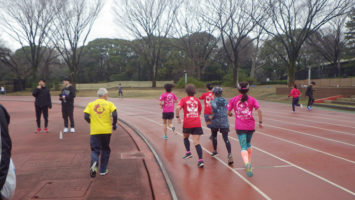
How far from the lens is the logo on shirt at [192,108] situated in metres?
5.40

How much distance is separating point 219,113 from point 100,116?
2501mm

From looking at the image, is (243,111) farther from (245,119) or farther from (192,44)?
(192,44)

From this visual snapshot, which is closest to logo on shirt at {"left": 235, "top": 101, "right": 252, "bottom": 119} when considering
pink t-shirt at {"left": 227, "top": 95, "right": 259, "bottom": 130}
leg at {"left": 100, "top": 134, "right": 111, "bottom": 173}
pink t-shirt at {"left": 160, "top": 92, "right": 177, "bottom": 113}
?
pink t-shirt at {"left": 227, "top": 95, "right": 259, "bottom": 130}

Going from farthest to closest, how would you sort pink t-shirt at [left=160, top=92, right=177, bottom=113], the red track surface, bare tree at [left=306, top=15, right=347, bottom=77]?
1. bare tree at [left=306, top=15, right=347, bottom=77]
2. pink t-shirt at [left=160, top=92, right=177, bottom=113]
3. the red track surface

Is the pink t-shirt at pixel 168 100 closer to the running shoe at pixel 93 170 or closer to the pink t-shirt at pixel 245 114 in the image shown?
the pink t-shirt at pixel 245 114

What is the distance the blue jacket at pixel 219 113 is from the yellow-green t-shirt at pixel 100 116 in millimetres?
2160

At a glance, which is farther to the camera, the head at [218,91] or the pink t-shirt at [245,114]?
the head at [218,91]

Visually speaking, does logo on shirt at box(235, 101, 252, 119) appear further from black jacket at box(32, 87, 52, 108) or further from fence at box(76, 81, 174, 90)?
fence at box(76, 81, 174, 90)

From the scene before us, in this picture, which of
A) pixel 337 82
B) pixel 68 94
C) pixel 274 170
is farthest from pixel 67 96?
pixel 337 82

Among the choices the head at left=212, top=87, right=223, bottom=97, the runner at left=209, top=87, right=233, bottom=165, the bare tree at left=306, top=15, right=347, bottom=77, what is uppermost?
the bare tree at left=306, top=15, right=347, bottom=77

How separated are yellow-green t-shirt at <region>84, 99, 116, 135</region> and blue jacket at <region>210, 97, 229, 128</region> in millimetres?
2160

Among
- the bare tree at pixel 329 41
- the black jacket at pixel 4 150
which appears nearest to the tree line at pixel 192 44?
the bare tree at pixel 329 41

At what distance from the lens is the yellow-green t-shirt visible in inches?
193

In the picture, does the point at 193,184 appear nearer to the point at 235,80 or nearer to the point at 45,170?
the point at 45,170
